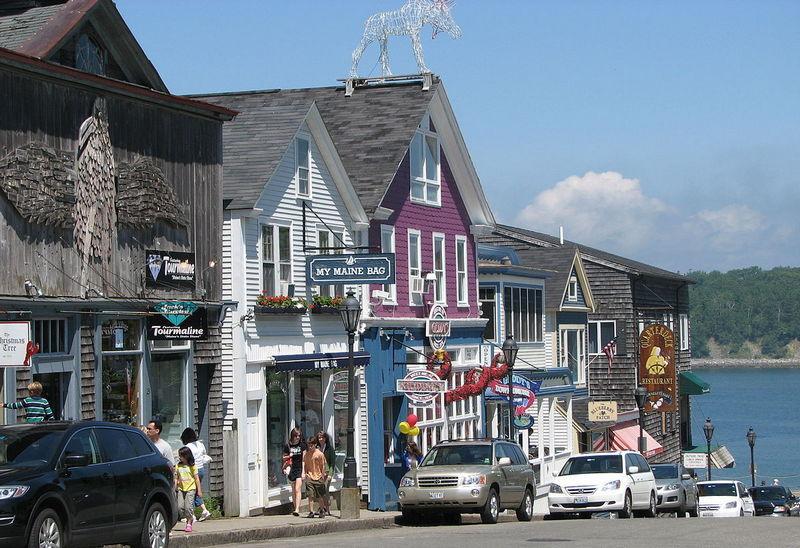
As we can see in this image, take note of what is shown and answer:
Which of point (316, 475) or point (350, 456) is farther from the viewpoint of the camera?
point (350, 456)

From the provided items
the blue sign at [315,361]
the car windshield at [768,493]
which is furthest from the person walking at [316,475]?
the car windshield at [768,493]

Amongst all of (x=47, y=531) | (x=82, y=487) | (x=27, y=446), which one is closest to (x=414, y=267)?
(x=82, y=487)

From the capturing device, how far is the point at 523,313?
5084cm

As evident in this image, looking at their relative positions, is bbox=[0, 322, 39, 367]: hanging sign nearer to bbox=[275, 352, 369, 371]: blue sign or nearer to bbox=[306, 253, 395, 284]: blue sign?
bbox=[275, 352, 369, 371]: blue sign

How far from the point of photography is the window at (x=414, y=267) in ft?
133

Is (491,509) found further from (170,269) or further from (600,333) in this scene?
(600,333)

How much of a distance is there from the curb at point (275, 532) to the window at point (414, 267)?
1068 centimetres

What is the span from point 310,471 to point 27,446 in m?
12.6

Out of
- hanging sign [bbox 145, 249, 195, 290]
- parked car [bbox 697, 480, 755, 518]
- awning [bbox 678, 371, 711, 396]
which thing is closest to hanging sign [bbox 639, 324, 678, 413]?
awning [bbox 678, 371, 711, 396]

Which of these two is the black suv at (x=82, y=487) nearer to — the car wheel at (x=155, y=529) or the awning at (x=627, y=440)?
the car wheel at (x=155, y=529)

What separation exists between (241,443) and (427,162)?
47.4ft

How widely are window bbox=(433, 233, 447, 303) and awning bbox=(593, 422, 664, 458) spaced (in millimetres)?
17283

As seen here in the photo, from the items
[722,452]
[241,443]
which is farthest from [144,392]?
[722,452]

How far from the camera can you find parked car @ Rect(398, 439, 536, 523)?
2978cm
